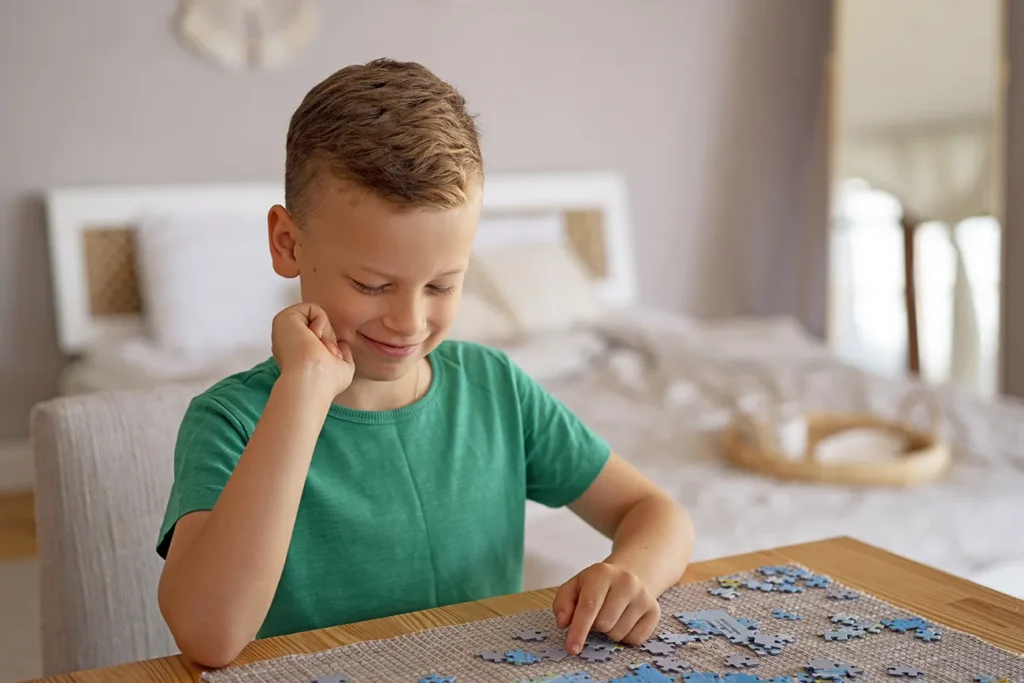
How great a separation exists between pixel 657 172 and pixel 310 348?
416 centimetres

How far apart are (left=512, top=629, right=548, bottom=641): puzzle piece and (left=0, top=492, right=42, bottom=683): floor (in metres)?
1.60

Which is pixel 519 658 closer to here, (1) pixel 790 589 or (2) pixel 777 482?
(1) pixel 790 589

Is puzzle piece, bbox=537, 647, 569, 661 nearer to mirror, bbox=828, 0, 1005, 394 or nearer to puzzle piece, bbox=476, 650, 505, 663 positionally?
puzzle piece, bbox=476, 650, 505, 663

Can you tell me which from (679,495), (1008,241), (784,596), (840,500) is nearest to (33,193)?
(679,495)

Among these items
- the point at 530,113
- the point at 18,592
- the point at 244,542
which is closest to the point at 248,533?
the point at 244,542

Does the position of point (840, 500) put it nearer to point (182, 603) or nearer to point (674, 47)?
point (182, 603)

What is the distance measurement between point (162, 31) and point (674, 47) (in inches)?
88.2

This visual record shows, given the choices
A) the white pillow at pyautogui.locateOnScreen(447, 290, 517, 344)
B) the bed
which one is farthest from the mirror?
the white pillow at pyautogui.locateOnScreen(447, 290, 517, 344)

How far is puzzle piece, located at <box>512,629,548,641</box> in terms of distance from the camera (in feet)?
2.94

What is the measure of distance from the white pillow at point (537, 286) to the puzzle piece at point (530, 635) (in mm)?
3003

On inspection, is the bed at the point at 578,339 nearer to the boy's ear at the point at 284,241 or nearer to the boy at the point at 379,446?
the boy at the point at 379,446

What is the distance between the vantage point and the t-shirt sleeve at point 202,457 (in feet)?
3.25

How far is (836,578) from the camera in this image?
1.05 m

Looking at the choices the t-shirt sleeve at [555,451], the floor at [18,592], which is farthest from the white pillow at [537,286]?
the t-shirt sleeve at [555,451]
